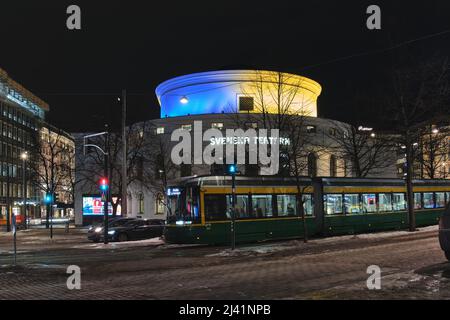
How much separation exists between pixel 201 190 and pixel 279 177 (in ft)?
15.4

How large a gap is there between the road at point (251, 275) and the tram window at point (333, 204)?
22.8 feet

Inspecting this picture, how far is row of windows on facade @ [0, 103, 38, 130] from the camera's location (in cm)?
10400

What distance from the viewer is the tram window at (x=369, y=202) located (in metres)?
30.9

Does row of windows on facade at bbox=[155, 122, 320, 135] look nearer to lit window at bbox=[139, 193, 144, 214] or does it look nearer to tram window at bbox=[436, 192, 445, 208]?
lit window at bbox=[139, 193, 144, 214]

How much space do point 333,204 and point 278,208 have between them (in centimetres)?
400

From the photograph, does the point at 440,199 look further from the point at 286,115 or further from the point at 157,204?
the point at 157,204

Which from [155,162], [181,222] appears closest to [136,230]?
[181,222]

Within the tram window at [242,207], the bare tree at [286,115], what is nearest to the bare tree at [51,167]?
the bare tree at [286,115]

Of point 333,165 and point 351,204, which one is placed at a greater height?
Result: point 333,165

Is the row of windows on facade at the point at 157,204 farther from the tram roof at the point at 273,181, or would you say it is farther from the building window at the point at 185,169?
the tram roof at the point at 273,181

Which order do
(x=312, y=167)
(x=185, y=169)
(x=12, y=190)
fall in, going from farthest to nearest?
(x=12, y=190) < (x=185, y=169) < (x=312, y=167)

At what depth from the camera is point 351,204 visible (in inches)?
1188

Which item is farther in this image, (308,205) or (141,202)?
(141,202)
